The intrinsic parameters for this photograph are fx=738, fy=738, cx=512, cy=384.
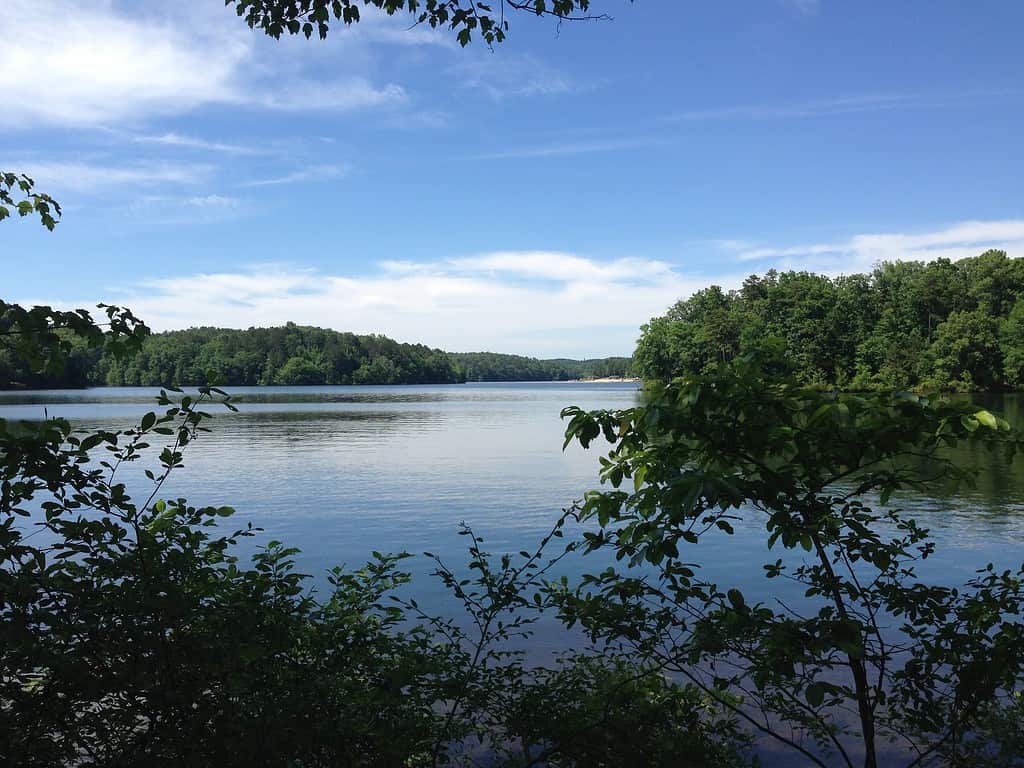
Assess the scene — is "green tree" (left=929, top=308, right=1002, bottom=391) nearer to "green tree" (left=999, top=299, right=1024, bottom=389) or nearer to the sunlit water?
"green tree" (left=999, top=299, right=1024, bottom=389)

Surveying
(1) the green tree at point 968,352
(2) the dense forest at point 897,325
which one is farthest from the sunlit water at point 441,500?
(1) the green tree at point 968,352

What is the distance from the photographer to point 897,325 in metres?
104

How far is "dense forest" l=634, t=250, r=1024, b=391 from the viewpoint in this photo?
90062 millimetres

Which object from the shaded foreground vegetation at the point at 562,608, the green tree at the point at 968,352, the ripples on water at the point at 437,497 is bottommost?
the ripples on water at the point at 437,497

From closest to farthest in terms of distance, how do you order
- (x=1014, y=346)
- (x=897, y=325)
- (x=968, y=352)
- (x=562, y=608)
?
1. (x=562, y=608)
2. (x=1014, y=346)
3. (x=968, y=352)
4. (x=897, y=325)

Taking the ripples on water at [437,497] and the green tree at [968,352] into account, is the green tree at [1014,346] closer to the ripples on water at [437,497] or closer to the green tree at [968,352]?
the green tree at [968,352]

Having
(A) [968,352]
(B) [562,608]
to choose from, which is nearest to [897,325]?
(A) [968,352]

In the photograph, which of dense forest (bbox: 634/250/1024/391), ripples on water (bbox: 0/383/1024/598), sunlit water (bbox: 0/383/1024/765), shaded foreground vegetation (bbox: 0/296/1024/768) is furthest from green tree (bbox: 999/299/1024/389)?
shaded foreground vegetation (bbox: 0/296/1024/768)

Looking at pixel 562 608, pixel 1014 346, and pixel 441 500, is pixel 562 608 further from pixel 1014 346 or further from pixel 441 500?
pixel 1014 346

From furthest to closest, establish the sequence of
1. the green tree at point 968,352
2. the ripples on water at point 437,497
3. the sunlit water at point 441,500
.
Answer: the green tree at point 968,352 → the ripples on water at point 437,497 → the sunlit water at point 441,500

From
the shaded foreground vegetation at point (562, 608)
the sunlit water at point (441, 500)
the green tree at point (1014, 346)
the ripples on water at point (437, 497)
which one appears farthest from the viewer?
the green tree at point (1014, 346)

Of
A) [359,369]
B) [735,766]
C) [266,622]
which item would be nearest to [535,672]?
[735,766]

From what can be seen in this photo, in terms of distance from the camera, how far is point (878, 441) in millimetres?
3199

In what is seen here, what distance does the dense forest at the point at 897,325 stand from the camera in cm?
9006
